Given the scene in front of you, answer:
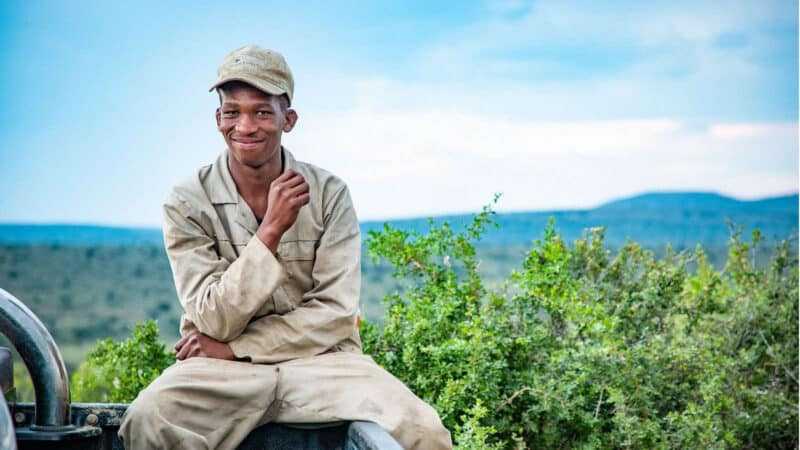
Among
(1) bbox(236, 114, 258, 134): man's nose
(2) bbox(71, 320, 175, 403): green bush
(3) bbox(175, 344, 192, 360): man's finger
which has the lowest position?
(2) bbox(71, 320, 175, 403): green bush

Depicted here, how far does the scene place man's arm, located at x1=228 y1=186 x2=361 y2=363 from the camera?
11.0ft

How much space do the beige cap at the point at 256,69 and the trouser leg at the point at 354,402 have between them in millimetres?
878

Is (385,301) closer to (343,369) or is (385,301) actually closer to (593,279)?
(593,279)

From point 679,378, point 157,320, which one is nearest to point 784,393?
A: point 679,378

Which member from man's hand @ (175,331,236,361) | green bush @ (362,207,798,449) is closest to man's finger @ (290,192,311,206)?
man's hand @ (175,331,236,361)

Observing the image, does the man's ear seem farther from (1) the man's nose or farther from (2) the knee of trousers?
(2) the knee of trousers

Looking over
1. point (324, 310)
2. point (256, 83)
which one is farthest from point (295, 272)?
point (256, 83)

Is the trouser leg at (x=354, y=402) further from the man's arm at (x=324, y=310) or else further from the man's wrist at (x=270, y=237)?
the man's wrist at (x=270, y=237)

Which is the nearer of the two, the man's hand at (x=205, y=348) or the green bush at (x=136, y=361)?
the man's hand at (x=205, y=348)

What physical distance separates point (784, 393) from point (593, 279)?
1347 millimetres

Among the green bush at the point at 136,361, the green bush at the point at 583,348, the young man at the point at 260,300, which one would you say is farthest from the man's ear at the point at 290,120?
the green bush at the point at 136,361

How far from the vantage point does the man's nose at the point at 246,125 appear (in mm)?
3264

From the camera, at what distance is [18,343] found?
8.82 feet

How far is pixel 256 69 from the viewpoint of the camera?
327cm
